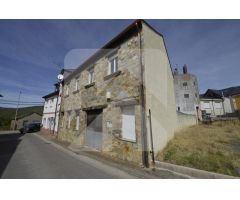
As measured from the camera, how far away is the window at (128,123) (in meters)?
5.95

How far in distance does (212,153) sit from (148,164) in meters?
2.48

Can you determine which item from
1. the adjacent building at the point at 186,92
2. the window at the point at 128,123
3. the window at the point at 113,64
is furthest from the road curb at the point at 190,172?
the adjacent building at the point at 186,92

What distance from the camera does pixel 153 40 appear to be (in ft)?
23.9

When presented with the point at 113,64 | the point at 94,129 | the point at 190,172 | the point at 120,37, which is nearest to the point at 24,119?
the point at 94,129

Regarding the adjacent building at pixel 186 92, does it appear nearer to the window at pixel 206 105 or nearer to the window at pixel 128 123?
the window at pixel 206 105

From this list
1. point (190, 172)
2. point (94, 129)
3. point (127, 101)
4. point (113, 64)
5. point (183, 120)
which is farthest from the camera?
point (183, 120)

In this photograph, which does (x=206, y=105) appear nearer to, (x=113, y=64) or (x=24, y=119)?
(x=113, y=64)

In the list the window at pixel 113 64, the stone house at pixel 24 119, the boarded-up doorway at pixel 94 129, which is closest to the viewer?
the window at pixel 113 64

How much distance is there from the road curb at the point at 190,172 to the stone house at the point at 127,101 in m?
0.56

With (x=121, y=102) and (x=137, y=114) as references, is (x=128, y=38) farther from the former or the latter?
(x=137, y=114)

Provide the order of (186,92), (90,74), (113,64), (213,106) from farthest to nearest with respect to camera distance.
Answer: (213,106)
(186,92)
(90,74)
(113,64)

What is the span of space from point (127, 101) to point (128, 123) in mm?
1038

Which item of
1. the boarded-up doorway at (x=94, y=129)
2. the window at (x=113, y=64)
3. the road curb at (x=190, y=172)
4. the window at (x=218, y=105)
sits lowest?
the road curb at (x=190, y=172)

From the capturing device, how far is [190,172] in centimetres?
404
